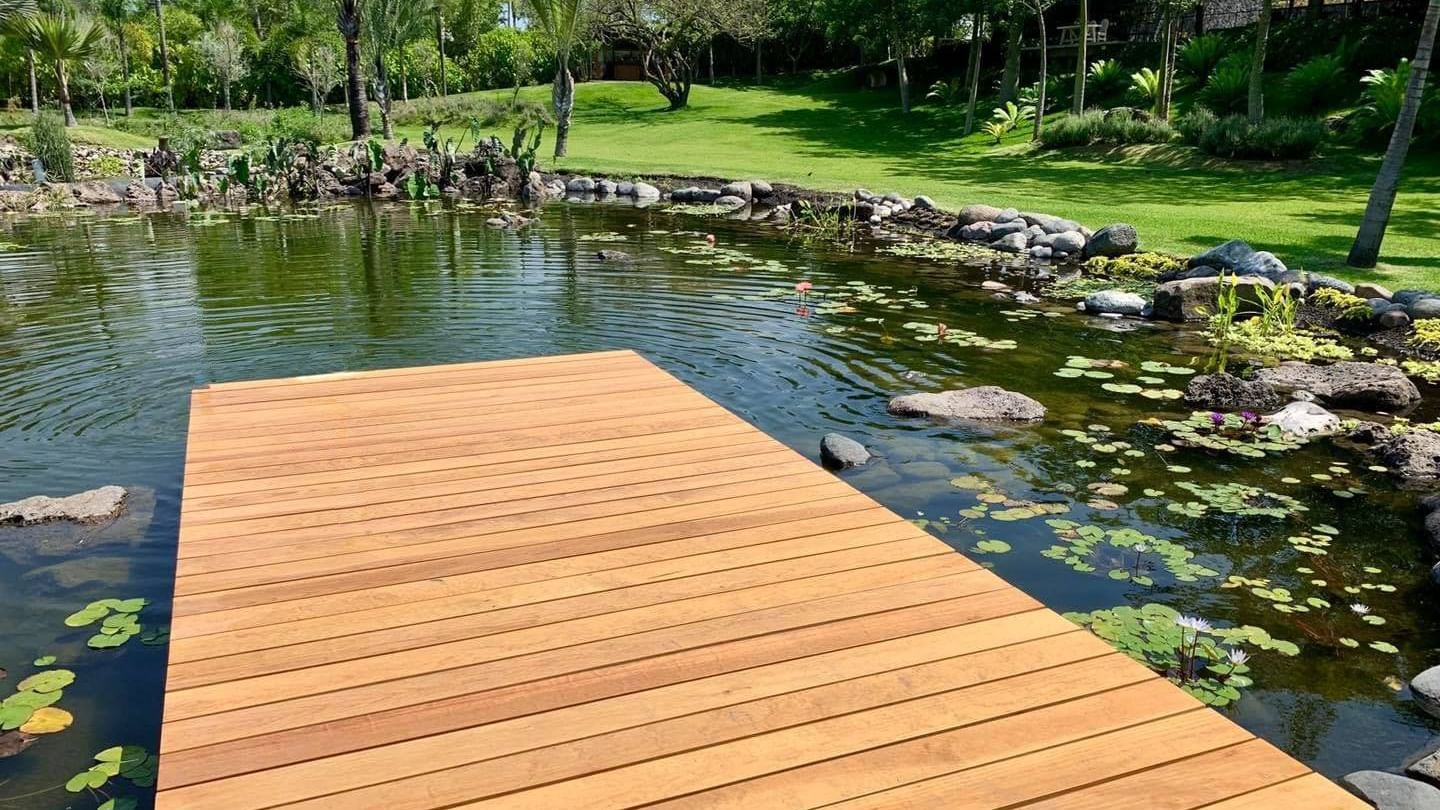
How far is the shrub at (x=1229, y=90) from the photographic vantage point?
23.3 meters

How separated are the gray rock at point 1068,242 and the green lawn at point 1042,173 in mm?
906

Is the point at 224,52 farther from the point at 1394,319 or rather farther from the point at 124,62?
the point at 1394,319

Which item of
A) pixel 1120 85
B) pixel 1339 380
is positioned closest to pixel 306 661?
pixel 1339 380

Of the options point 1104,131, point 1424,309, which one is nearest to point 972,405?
point 1424,309

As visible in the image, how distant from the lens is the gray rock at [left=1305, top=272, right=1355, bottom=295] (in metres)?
9.31

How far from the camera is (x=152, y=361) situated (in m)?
7.36

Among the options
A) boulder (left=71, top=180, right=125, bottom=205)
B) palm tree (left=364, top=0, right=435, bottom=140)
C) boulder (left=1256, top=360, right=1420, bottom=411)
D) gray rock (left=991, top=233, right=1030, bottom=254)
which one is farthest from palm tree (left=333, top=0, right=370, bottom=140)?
boulder (left=1256, top=360, right=1420, bottom=411)

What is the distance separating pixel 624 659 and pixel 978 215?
12612mm

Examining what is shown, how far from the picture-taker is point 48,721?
10.6ft

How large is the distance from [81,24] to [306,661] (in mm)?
35694

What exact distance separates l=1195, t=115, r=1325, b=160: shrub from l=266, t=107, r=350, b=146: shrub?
21237 mm

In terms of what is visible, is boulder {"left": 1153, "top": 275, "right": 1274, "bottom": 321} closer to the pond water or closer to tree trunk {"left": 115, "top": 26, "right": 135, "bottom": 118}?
the pond water

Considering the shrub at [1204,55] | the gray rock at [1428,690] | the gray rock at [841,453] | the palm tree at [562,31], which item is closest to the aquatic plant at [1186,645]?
the gray rock at [1428,690]

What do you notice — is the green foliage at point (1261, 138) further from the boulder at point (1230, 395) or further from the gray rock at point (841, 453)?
the gray rock at point (841, 453)
